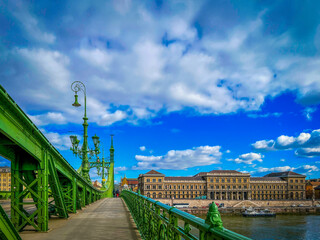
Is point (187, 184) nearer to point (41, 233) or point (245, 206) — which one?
point (245, 206)

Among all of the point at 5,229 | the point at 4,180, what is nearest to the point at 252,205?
the point at 4,180

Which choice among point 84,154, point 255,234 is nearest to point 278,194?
point 255,234

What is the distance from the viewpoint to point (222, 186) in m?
122

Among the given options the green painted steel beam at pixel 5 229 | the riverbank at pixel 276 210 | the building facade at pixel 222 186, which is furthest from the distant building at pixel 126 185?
the green painted steel beam at pixel 5 229

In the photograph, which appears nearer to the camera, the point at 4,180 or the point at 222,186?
the point at 4,180

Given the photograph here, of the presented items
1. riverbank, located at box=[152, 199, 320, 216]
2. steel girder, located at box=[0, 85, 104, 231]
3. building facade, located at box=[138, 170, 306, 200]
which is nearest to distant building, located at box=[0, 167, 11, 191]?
building facade, located at box=[138, 170, 306, 200]

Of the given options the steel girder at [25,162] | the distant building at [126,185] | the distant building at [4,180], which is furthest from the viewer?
the distant building at [4,180]

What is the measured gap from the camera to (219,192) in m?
121

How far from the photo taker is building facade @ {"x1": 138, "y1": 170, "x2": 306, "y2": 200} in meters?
120

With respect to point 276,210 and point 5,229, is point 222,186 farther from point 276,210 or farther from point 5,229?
point 5,229

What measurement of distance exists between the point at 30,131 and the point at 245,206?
102816 millimetres

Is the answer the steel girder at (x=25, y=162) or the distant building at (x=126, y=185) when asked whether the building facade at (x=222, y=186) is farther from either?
the steel girder at (x=25, y=162)

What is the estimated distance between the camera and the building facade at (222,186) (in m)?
120

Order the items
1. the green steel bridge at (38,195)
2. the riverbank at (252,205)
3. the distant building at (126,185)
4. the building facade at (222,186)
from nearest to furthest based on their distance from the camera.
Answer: the green steel bridge at (38,195) < the distant building at (126,185) < the riverbank at (252,205) < the building facade at (222,186)
